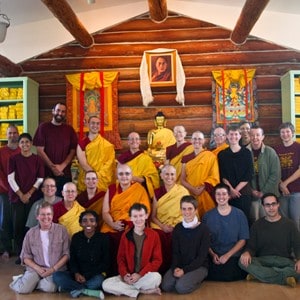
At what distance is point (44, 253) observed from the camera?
4.29 meters

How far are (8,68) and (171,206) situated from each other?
3399 millimetres

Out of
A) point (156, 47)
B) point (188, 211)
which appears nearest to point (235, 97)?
point (156, 47)

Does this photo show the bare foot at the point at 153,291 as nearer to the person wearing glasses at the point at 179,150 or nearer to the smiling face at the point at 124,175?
the smiling face at the point at 124,175

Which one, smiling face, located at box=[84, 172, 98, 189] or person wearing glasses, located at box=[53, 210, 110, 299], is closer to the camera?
person wearing glasses, located at box=[53, 210, 110, 299]

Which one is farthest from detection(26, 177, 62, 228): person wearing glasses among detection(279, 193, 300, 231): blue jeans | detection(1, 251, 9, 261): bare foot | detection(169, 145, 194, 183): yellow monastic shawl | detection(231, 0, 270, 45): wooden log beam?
detection(231, 0, 270, 45): wooden log beam

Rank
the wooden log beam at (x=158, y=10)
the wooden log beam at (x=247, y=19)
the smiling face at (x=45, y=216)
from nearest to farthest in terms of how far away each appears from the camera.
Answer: the smiling face at (x=45, y=216)
the wooden log beam at (x=247, y=19)
the wooden log beam at (x=158, y=10)

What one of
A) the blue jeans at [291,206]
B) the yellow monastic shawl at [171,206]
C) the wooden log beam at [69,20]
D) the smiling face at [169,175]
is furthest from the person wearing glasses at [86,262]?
the wooden log beam at [69,20]

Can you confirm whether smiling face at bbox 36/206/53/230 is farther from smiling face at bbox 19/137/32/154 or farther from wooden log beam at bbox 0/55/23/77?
wooden log beam at bbox 0/55/23/77

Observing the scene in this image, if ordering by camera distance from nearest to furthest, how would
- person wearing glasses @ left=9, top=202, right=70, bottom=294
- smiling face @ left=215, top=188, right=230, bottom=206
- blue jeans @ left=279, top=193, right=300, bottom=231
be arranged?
person wearing glasses @ left=9, top=202, right=70, bottom=294 → smiling face @ left=215, top=188, right=230, bottom=206 → blue jeans @ left=279, top=193, right=300, bottom=231

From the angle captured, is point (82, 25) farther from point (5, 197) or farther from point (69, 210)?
point (69, 210)

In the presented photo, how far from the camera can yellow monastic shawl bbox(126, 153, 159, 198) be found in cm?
526

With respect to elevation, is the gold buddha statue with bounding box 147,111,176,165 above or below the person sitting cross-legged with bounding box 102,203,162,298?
above

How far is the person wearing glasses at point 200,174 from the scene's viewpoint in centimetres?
497

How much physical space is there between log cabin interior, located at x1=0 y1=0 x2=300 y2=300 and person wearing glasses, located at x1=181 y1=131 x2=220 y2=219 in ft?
5.30
